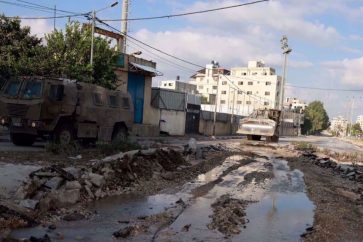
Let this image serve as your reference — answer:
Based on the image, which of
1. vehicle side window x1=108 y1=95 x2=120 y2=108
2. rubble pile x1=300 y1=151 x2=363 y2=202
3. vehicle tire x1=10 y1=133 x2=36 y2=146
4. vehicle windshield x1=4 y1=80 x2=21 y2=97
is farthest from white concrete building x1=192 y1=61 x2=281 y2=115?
vehicle windshield x1=4 y1=80 x2=21 y2=97

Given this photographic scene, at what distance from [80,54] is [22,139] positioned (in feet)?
40.2

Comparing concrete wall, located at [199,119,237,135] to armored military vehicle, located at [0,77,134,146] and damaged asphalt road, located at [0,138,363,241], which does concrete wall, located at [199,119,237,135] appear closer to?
armored military vehicle, located at [0,77,134,146]

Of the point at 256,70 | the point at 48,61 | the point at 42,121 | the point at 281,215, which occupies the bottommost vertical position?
the point at 281,215

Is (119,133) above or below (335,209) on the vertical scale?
above

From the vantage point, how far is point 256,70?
130m

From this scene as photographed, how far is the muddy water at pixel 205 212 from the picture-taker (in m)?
7.50

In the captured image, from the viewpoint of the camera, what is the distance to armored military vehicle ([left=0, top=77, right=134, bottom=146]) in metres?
17.1

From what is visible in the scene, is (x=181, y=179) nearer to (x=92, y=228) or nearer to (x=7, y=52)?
(x=92, y=228)

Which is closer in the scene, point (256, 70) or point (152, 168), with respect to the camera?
point (152, 168)

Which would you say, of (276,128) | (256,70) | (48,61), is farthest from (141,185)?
(256,70)

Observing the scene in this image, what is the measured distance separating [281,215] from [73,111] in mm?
10111

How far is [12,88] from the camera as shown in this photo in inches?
694

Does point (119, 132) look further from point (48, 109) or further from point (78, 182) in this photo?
point (78, 182)

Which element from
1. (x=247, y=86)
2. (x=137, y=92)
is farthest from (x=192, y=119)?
(x=247, y=86)
